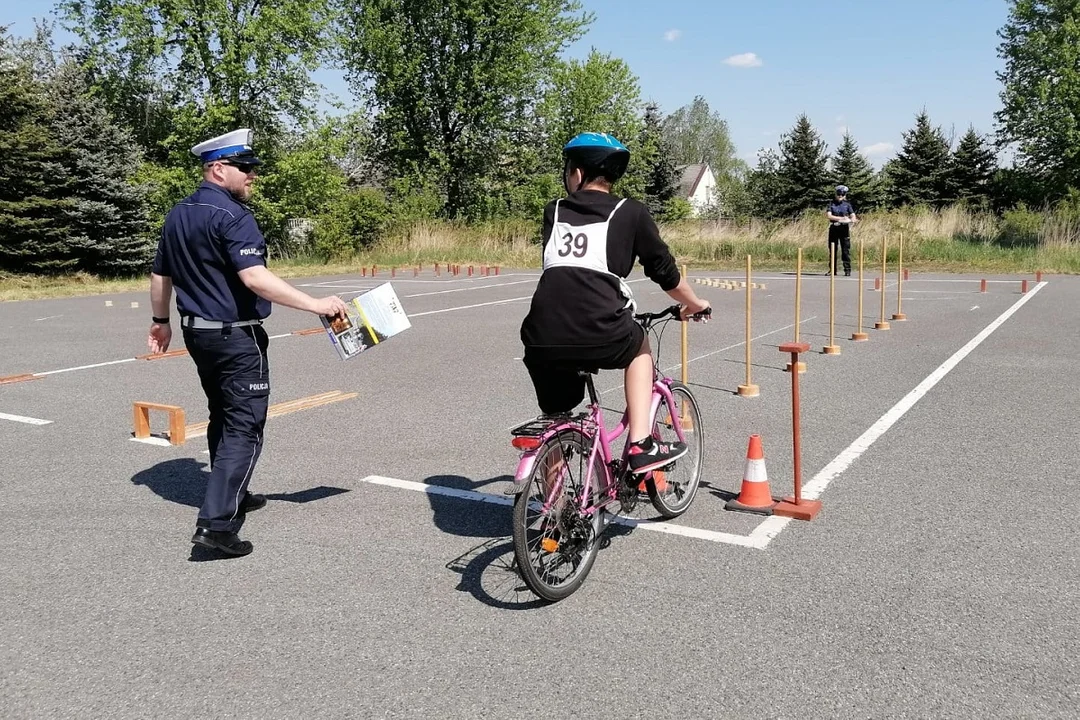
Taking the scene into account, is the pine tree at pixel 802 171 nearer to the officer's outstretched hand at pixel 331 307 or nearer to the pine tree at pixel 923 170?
the pine tree at pixel 923 170

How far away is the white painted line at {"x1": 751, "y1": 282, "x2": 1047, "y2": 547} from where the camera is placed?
486cm

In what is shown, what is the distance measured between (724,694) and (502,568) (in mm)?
1437

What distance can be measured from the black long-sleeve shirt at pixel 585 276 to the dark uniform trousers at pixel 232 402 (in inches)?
57.5

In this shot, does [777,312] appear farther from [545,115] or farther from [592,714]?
[545,115]

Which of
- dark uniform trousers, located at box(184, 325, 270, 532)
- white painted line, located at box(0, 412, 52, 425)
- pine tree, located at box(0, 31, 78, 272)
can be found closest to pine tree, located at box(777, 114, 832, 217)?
pine tree, located at box(0, 31, 78, 272)

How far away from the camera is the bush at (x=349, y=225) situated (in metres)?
35.2

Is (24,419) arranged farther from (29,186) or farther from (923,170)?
(923,170)

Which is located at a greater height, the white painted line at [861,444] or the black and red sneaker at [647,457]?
the black and red sneaker at [647,457]

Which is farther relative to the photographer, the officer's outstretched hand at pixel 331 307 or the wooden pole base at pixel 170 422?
the wooden pole base at pixel 170 422

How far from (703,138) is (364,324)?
102349 millimetres

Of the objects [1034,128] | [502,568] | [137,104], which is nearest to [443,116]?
[137,104]

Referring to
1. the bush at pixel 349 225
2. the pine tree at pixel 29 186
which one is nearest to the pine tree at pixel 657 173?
the bush at pixel 349 225

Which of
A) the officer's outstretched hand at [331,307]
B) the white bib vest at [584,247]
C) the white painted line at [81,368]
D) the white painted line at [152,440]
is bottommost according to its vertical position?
the white painted line at [152,440]

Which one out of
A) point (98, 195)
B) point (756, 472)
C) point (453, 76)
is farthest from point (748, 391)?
point (453, 76)
